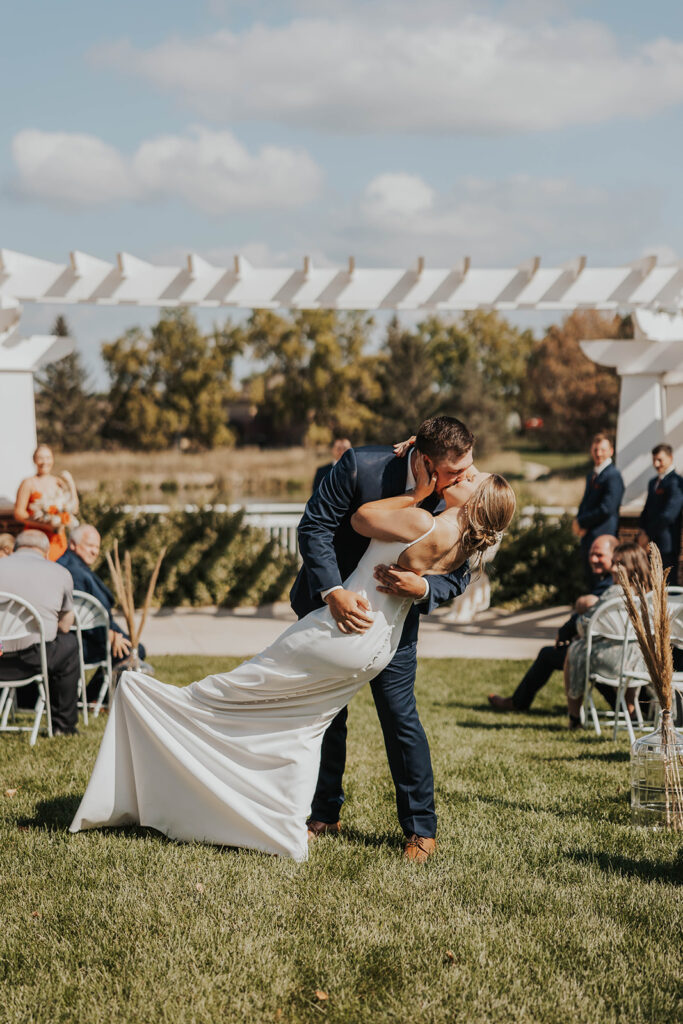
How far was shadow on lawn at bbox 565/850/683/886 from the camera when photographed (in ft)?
12.7

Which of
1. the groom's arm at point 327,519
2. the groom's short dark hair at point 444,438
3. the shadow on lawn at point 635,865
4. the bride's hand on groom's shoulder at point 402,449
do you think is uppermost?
the groom's short dark hair at point 444,438

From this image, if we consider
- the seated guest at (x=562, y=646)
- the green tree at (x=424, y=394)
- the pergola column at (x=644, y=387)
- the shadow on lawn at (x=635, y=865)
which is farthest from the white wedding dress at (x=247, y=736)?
the green tree at (x=424, y=394)

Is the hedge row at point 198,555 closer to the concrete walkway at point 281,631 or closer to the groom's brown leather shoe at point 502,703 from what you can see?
the concrete walkway at point 281,631

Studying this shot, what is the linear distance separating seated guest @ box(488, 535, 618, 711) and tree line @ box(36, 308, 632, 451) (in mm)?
49590

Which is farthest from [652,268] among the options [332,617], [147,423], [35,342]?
[147,423]

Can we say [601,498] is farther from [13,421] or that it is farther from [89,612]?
[13,421]

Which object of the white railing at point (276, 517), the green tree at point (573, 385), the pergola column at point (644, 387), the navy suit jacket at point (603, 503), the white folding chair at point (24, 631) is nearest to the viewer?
the white folding chair at point (24, 631)

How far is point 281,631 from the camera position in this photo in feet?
34.8

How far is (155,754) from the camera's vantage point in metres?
4.09

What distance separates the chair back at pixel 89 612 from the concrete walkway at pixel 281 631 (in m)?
2.63

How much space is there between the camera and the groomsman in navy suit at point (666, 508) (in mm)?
9406

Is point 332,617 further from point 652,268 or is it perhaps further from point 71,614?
point 652,268

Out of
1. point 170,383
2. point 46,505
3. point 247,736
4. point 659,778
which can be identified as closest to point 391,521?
point 247,736

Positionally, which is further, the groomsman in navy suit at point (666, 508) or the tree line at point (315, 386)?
the tree line at point (315, 386)
